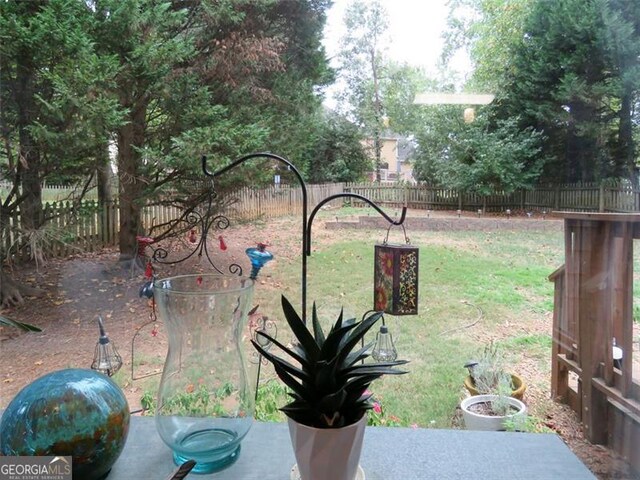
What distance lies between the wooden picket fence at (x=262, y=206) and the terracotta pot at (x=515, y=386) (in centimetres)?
41

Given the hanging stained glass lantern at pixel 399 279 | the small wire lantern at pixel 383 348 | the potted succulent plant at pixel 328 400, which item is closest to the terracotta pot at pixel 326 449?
the potted succulent plant at pixel 328 400

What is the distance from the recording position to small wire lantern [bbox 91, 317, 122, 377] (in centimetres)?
95

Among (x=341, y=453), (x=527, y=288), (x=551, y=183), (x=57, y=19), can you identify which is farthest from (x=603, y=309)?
(x=57, y=19)

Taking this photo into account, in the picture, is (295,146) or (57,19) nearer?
(57,19)

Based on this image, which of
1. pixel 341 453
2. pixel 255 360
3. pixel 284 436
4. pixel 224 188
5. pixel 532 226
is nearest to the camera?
pixel 341 453

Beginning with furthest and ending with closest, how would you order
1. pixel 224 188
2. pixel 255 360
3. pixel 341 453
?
pixel 224 188, pixel 255 360, pixel 341 453

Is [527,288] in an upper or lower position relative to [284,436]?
upper

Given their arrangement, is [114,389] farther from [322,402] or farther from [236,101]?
[236,101]

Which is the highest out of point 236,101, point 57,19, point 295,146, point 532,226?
point 57,19

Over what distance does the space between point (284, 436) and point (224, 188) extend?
625 mm

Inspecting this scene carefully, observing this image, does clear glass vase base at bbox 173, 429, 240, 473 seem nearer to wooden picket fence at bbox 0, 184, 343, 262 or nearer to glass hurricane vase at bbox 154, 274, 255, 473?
glass hurricane vase at bbox 154, 274, 255, 473

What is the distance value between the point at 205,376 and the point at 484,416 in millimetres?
649

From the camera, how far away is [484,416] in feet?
3.16

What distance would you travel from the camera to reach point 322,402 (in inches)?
21.0
